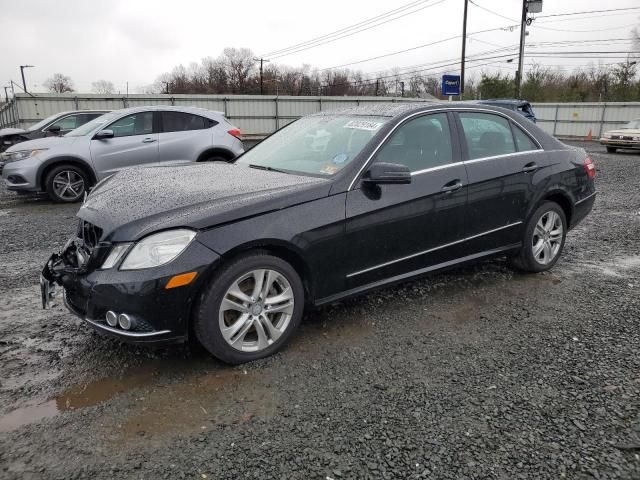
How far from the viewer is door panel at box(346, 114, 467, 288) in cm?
348

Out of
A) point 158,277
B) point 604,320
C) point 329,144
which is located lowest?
point 604,320

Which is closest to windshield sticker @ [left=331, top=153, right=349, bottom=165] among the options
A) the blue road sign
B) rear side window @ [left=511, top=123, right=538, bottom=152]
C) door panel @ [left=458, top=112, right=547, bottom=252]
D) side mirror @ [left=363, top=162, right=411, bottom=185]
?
side mirror @ [left=363, top=162, right=411, bottom=185]

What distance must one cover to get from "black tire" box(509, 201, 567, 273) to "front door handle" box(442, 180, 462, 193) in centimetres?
100

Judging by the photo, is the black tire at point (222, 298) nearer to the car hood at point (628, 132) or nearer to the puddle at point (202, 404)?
the puddle at point (202, 404)

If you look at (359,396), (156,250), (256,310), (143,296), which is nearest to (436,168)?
(256,310)

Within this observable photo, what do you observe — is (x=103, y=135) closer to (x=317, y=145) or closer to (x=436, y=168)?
(x=317, y=145)

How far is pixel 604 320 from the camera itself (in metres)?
3.85

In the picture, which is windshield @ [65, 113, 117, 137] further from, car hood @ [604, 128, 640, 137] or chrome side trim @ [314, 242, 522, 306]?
car hood @ [604, 128, 640, 137]

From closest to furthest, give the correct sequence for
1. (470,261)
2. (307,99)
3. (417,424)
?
(417,424)
(470,261)
(307,99)

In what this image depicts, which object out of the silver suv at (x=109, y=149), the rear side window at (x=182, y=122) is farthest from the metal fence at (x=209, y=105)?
the silver suv at (x=109, y=149)

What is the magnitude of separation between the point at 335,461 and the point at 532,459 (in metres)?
0.91

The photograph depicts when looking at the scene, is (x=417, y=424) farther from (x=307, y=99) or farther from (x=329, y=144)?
(x=307, y=99)

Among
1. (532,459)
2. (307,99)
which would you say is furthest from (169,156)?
(307,99)

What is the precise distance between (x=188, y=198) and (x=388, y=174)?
1.30 meters
